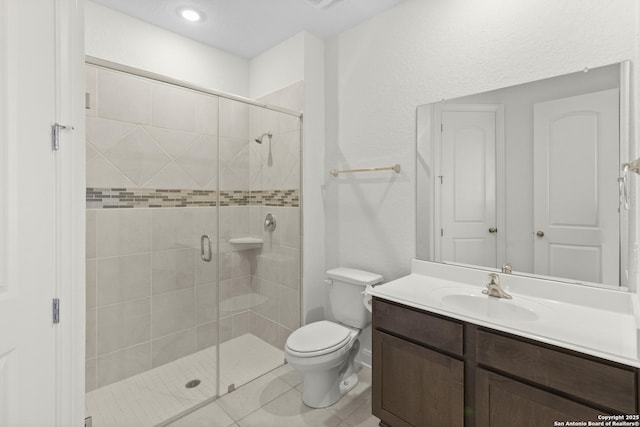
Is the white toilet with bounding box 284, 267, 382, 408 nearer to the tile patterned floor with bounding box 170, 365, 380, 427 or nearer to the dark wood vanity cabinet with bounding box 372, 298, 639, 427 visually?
the tile patterned floor with bounding box 170, 365, 380, 427

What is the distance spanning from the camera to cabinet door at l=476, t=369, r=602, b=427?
108 centimetres

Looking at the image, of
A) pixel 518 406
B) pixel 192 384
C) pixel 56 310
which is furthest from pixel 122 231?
pixel 518 406

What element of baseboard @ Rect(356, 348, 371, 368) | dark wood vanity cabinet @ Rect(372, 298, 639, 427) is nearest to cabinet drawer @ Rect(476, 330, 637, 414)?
dark wood vanity cabinet @ Rect(372, 298, 639, 427)

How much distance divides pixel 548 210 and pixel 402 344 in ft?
3.27

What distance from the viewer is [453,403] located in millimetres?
1381

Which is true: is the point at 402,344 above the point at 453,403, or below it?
above

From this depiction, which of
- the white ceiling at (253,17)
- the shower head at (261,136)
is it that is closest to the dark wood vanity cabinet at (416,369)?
the shower head at (261,136)

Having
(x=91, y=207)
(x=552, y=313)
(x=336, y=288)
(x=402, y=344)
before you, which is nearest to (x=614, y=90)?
(x=552, y=313)

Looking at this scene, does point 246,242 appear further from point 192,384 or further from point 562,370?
point 562,370

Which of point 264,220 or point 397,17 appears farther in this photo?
point 264,220

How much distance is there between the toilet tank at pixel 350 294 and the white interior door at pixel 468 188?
0.55 metres

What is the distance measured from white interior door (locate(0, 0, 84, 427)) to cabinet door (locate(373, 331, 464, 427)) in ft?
4.50

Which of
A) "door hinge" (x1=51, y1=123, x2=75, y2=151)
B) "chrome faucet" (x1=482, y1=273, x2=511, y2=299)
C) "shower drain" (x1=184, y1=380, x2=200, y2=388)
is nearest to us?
"door hinge" (x1=51, y1=123, x2=75, y2=151)

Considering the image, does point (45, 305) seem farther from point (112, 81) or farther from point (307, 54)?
point (307, 54)
